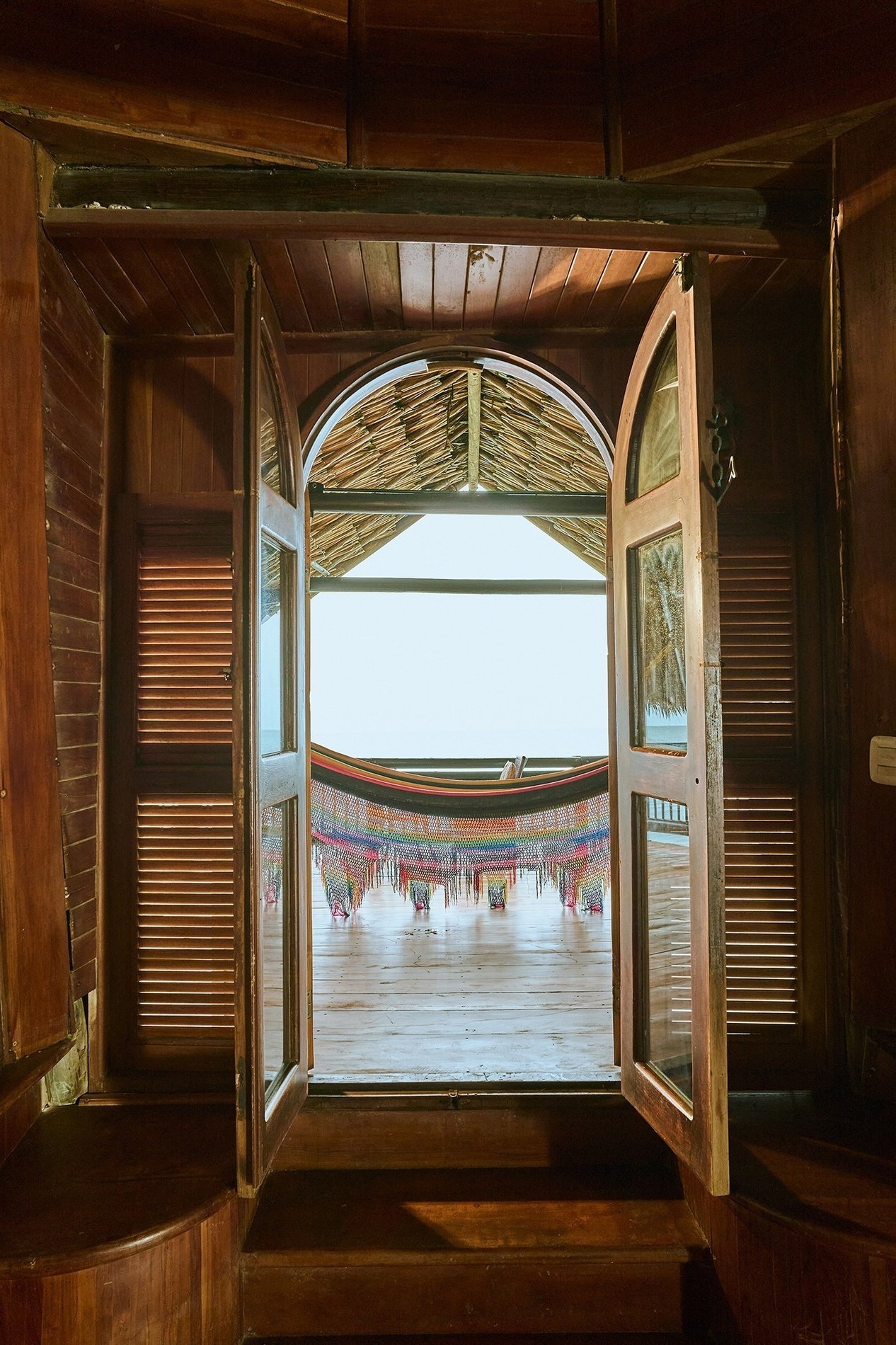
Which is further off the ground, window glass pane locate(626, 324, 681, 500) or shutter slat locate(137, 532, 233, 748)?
window glass pane locate(626, 324, 681, 500)

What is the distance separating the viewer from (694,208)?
1604 millimetres

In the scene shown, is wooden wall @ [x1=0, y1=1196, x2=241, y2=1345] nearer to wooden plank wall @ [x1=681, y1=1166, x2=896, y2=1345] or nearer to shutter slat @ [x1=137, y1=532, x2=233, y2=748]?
wooden plank wall @ [x1=681, y1=1166, x2=896, y2=1345]

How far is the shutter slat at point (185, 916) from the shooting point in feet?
6.57

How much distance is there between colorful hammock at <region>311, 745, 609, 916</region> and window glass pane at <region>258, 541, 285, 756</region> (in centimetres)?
166

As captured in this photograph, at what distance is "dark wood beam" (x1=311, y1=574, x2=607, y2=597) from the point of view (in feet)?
17.1

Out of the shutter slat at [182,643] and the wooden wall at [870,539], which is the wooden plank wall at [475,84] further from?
the shutter slat at [182,643]

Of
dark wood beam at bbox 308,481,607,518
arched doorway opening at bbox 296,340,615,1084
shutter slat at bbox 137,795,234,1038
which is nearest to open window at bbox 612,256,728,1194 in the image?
arched doorway opening at bbox 296,340,615,1084

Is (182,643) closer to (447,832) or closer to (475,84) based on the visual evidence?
(475,84)

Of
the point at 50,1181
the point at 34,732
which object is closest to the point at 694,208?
the point at 34,732

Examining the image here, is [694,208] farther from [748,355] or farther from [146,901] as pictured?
[146,901]

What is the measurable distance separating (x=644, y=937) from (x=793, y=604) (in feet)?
2.97

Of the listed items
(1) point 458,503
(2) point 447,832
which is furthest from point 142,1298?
(1) point 458,503

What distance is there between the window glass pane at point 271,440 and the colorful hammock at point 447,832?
1745 mm

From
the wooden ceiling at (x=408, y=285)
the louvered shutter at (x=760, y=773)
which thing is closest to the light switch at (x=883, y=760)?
the louvered shutter at (x=760, y=773)
